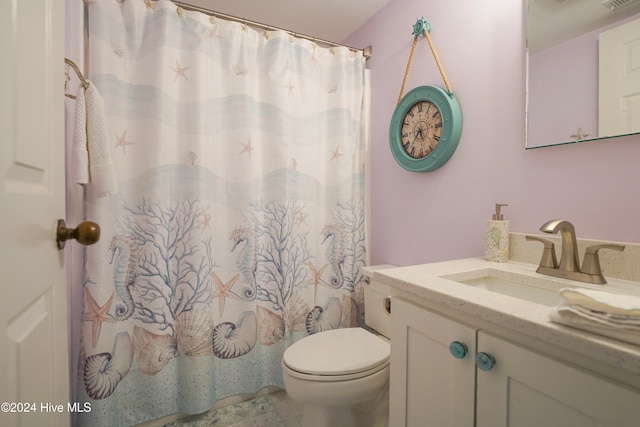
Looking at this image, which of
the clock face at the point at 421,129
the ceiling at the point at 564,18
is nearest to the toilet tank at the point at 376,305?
the clock face at the point at 421,129

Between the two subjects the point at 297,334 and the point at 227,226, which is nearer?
the point at 227,226

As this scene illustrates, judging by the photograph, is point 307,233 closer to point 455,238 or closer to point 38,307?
point 455,238

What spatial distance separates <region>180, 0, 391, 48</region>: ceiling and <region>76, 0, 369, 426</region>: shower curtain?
0.28m

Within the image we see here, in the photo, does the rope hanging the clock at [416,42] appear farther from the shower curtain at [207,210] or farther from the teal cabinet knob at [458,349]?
the teal cabinet knob at [458,349]

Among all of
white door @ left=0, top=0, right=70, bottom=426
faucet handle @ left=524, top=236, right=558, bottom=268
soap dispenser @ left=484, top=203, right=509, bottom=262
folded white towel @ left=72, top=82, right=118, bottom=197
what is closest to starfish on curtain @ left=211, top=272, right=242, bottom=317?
folded white towel @ left=72, top=82, right=118, bottom=197

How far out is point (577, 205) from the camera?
0.99 m

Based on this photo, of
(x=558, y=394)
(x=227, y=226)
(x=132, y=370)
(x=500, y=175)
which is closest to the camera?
(x=558, y=394)

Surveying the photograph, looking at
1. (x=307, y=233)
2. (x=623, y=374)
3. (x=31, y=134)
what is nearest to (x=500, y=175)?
(x=623, y=374)

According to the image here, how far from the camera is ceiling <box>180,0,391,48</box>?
69.7 inches

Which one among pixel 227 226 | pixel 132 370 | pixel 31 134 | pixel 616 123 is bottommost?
pixel 132 370

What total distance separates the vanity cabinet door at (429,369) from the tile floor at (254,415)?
78cm

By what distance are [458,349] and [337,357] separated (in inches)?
25.3

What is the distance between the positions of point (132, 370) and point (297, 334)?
0.81 m

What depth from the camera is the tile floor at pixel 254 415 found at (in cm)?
146
